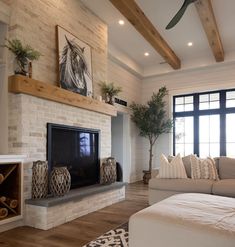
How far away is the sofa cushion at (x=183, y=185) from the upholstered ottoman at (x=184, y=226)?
161cm

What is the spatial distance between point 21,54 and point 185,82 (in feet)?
18.4

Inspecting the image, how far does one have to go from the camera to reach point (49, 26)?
13.3 ft

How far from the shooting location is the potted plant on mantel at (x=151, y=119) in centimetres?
737

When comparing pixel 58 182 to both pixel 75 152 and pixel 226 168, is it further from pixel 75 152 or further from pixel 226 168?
pixel 226 168

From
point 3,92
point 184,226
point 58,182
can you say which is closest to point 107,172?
point 58,182

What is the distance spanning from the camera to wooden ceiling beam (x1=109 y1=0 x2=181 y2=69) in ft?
14.6

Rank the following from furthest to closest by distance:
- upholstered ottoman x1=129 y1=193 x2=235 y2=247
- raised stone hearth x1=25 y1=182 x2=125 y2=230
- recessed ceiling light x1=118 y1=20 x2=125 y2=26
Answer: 1. recessed ceiling light x1=118 y1=20 x2=125 y2=26
2. raised stone hearth x1=25 y1=182 x2=125 y2=230
3. upholstered ottoman x1=129 y1=193 x2=235 y2=247

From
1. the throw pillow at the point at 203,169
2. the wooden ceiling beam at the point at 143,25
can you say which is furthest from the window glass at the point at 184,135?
the throw pillow at the point at 203,169

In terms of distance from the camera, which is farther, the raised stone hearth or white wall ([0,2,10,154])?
white wall ([0,2,10,154])

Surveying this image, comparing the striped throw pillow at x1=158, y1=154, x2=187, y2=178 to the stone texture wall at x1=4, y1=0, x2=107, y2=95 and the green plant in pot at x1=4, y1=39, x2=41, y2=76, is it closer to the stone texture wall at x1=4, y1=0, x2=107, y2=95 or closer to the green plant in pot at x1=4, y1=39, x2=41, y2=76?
the stone texture wall at x1=4, y1=0, x2=107, y2=95

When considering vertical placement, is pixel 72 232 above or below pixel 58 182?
below

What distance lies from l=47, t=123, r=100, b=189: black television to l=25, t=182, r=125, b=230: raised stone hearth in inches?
13.6

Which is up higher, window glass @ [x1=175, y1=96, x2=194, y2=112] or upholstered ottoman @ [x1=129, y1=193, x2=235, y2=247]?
window glass @ [x1=175, y1=96, x2=194, y2=112]

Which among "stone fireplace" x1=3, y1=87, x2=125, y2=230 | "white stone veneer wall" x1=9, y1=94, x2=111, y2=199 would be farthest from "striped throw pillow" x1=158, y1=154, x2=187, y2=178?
"white stone veneer wall" x1=9, y1=94, x2=111, y2=199
